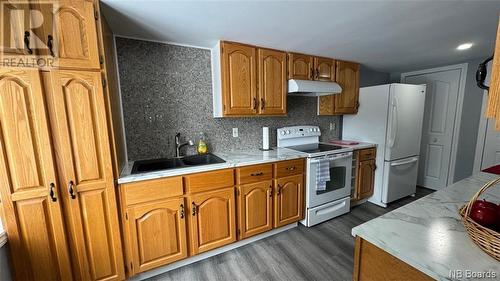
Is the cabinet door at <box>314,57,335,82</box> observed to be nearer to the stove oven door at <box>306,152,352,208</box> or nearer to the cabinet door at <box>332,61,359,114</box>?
the cabinet door at <box>332,61,359,114</box>

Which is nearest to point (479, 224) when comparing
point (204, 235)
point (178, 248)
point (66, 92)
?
point (204, 235)

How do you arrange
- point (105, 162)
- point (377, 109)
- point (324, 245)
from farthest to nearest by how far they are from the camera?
point (377, 109) → point (324, 245) → point (105, 162)

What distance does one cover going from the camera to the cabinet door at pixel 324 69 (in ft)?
8.57

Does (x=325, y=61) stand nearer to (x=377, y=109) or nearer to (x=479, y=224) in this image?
(x=377, y=109)

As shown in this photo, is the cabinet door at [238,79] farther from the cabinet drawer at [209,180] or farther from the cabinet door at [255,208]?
the cabinet door at [255,208]

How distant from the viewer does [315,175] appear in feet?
7.66

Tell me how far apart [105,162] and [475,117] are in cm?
459

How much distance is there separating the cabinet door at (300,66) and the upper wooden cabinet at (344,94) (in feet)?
1.66

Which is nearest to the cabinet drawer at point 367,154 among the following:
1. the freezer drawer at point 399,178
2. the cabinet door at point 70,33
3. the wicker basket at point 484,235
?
the freezer drawer at point 399,178

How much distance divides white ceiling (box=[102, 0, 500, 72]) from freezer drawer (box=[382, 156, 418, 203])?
1.48 metres

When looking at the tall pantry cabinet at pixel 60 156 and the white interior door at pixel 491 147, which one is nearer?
the tall pantry cabinet at pixel 60 156

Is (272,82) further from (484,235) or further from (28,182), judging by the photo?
(28,182)

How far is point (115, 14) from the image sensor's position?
1482mm

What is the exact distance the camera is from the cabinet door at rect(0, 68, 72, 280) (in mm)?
1176
